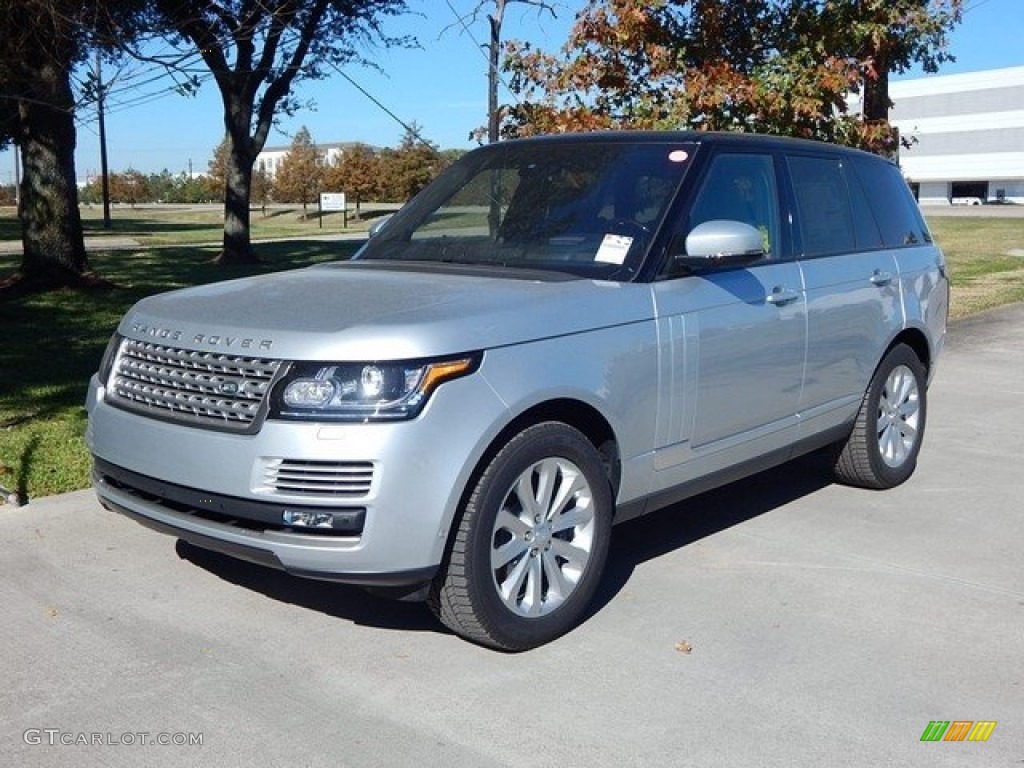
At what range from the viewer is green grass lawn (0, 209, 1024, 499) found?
686cm

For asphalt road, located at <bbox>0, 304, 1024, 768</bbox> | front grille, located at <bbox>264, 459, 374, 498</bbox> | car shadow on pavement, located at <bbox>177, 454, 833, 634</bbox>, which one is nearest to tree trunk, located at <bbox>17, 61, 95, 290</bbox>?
asphalt road, located at <bbox>0, 304, 1024, 768</bbox>

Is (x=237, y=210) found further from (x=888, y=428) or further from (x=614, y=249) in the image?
(x=614, y=249)

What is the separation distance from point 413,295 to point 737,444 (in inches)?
68.4

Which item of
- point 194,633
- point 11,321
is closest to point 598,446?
point 194,633

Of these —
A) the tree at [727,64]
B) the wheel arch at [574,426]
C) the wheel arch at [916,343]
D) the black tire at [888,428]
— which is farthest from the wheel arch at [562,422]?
the tree at [727,64]

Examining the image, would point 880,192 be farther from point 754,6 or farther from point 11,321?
point 11,321

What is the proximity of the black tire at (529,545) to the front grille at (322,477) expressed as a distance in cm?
41

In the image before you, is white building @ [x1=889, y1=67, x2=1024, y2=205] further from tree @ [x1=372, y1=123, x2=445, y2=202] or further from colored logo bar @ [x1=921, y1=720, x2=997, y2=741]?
colored logo bar @ [x1=921, y1=720, x2=997, y2=741]

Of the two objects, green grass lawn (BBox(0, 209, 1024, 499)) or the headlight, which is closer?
the headlight

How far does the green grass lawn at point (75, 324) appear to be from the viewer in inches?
270

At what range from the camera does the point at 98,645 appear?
436cm

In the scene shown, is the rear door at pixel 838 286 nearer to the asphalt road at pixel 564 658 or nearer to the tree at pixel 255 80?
the asphalt road at pixel 564 658

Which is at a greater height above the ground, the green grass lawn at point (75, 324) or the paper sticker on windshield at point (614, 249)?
the paper sticker on windshield at point (614, 249)

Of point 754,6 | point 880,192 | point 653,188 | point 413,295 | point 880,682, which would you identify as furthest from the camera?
point 754,6
